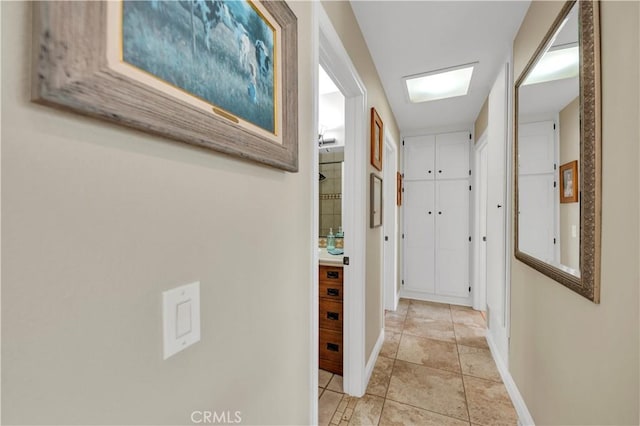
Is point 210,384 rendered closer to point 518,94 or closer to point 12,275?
point 12,275

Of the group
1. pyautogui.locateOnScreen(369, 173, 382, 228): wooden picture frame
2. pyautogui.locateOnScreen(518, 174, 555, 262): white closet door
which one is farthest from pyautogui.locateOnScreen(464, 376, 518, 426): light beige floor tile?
pyautogui.locateOnScreen(369, 173, 382, 228): wooden picture frame

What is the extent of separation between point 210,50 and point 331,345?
2.04m

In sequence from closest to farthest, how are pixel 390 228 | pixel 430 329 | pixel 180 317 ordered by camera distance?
pixel 180 317
pixel 430 329
pixel 390 228

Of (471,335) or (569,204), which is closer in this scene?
(569,204)

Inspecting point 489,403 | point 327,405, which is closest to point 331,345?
point 327,405

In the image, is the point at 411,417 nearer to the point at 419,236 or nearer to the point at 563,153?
the point at 563,153

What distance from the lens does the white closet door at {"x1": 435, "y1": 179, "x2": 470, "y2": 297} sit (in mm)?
3629

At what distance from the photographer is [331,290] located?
201 centimetres

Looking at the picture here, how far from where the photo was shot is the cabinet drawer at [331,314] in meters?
1.99

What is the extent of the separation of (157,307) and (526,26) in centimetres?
239

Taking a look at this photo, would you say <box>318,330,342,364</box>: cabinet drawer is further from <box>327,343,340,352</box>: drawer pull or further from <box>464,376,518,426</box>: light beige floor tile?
<box>464,376,518,426</box>: light beige floor tile

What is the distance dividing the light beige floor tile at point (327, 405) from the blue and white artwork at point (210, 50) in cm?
179

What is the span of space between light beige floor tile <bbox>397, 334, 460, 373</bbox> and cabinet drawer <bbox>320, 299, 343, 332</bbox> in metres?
0.81

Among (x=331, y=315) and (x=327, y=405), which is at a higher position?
(x=331, y=315)
